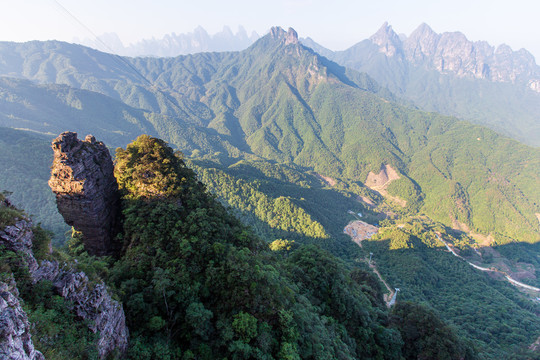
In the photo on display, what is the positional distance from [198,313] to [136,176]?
713 inches

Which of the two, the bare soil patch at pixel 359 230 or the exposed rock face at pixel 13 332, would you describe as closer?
the exposed rock face at pixel 13 332

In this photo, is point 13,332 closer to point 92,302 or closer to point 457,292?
point 92,302

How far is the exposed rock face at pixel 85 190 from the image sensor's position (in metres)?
26.0

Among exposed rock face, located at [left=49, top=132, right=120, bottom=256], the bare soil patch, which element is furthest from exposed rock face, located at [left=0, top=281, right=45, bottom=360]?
the bare soil patch

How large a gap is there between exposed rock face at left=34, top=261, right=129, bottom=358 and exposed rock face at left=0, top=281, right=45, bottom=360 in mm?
5063

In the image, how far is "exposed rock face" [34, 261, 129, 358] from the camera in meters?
16.6

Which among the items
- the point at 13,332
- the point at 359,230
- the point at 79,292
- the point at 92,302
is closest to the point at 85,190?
the point at 79,292

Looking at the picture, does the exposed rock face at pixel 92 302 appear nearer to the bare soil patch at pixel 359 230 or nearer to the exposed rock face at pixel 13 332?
the exposed rock face at pixel 13 332

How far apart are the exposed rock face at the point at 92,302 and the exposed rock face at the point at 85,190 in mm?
11547

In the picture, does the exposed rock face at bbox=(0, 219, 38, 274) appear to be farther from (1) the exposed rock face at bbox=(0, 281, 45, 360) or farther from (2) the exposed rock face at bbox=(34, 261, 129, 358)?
(1) the exposed rock face at bbox=(0, 281, 45, 360)

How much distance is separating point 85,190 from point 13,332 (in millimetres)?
19497

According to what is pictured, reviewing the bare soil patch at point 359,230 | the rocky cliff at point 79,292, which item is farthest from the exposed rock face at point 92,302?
the bare soil patch at point 359,230

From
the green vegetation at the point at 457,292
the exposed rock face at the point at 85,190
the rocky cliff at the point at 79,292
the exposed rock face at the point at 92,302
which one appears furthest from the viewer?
the green vegetation at the point at 457,292

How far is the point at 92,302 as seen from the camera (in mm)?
17656
